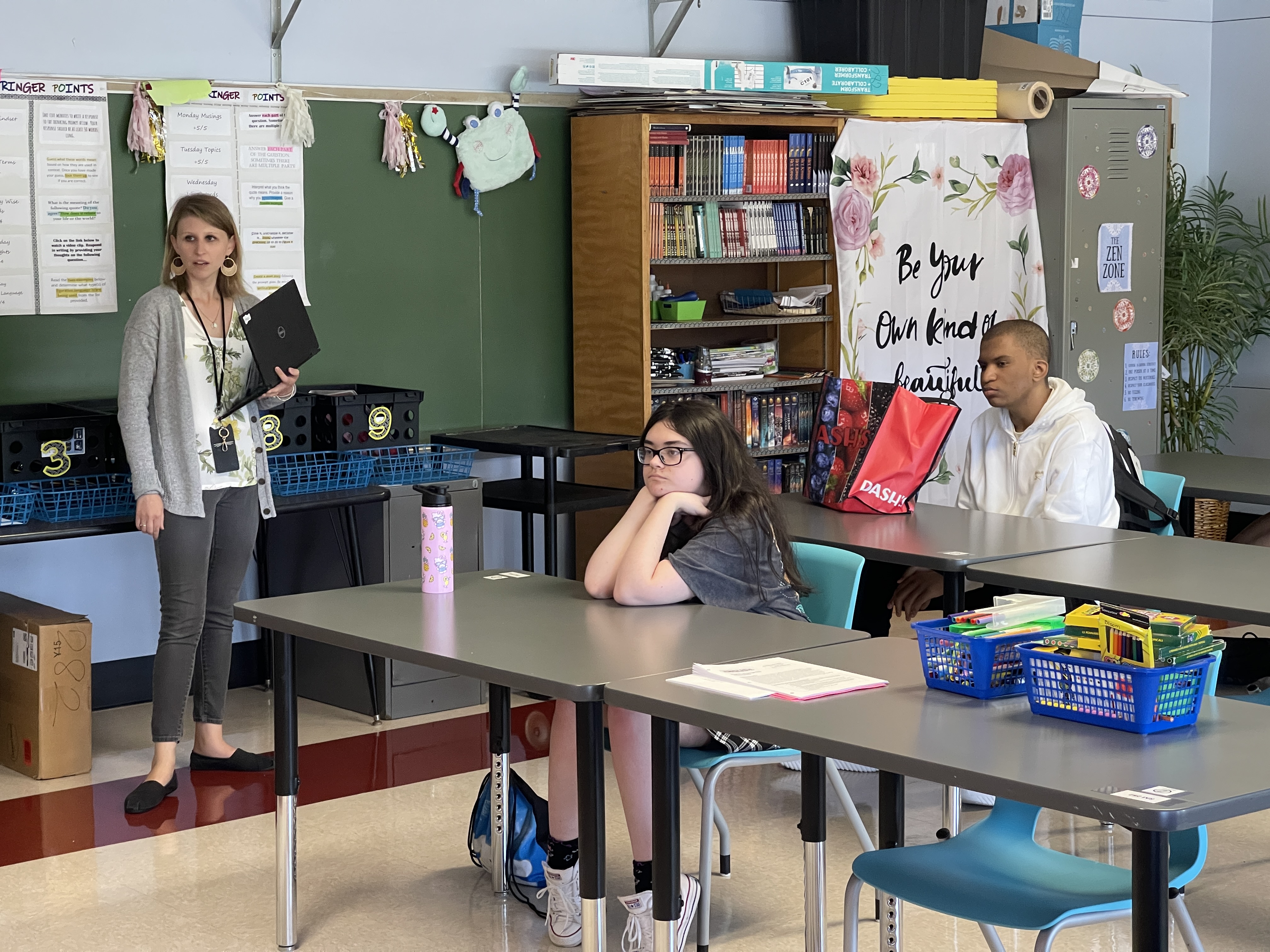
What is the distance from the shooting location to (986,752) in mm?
2102

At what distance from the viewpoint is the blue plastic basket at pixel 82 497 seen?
14.1 feet

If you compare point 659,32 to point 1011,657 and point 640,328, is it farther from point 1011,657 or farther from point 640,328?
point 1011,657

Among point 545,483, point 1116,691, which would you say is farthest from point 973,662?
point 545,483

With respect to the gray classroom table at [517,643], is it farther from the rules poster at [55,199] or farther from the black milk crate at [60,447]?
the rules poster at [55,199]

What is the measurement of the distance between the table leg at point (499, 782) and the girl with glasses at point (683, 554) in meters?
0.26

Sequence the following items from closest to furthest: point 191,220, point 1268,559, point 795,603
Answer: point 795,603, point 1268,559, point 191,220

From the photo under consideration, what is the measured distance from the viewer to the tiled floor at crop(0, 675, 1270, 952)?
3.25 m

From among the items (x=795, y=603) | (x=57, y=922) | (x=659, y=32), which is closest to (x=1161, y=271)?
(x=659, y=32)

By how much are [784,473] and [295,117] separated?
7.55 ft

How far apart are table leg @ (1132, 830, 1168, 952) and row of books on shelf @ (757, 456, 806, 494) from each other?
429 cm

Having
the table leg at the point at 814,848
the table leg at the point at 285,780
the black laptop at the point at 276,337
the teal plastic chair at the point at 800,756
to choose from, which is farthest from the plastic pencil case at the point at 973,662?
the black laptop at the point at 276,337

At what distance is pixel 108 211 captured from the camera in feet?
16.2

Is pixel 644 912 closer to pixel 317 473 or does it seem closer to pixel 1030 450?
pixel 1030 450

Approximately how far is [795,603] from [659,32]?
3.44m
